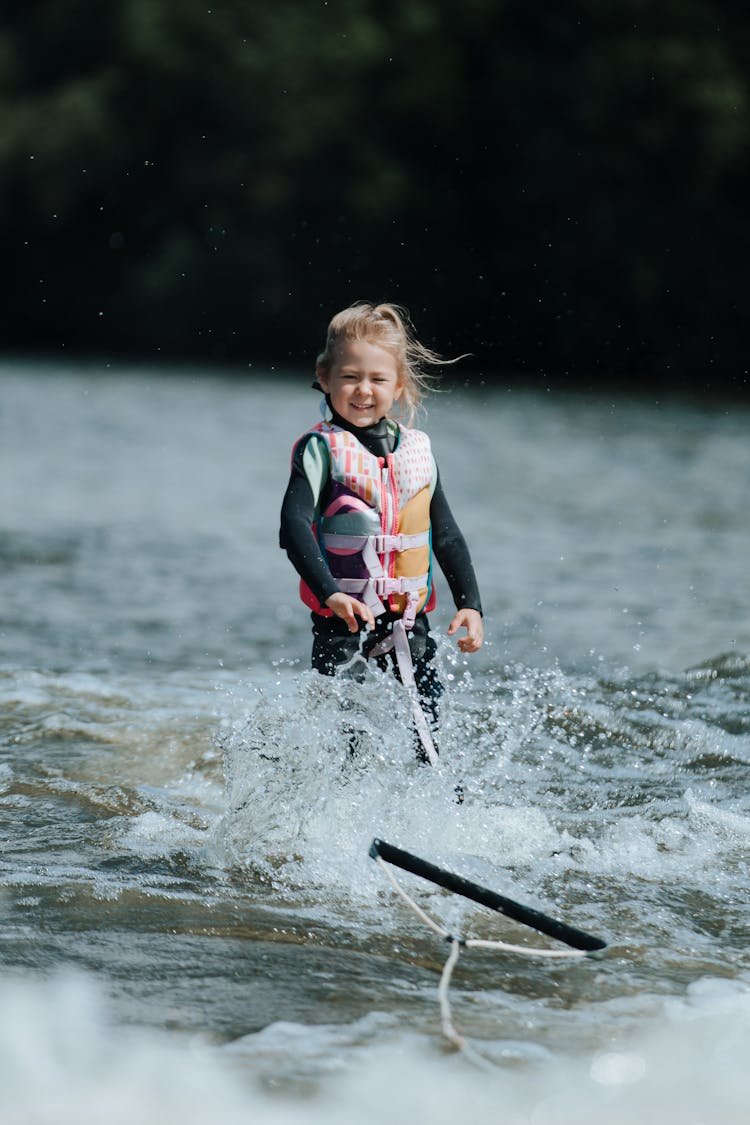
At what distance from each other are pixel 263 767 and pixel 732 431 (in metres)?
17.3

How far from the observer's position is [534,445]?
1875 centimetres

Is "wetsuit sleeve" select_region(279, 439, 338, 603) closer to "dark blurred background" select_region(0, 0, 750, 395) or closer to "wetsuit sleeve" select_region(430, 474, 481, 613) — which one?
"wetsuit sleeve" select_region(430, 474, 481, 613)

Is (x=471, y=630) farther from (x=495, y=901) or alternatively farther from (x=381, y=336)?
(x=495, y=901)

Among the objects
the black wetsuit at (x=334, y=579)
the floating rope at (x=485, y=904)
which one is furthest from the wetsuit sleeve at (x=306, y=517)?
the floating rope at (x=485, y=904)

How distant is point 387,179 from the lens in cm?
3928

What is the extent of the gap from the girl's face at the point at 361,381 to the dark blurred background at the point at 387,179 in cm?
2513

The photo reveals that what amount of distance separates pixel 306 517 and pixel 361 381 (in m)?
0.44

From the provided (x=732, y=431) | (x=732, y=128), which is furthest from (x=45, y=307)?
(x=732, y=431)

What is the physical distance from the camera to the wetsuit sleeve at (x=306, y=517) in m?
4.36

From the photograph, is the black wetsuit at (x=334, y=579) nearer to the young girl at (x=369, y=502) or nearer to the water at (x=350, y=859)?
the young girl at (x=369, y=502)

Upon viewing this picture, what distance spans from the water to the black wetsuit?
0.47 ft

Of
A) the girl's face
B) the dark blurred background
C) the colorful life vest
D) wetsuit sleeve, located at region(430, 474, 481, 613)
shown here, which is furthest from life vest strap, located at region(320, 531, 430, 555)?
the dark blurred background

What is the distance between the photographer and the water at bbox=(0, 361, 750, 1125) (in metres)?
3.01

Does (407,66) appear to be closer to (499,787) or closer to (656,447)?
(656,447)
